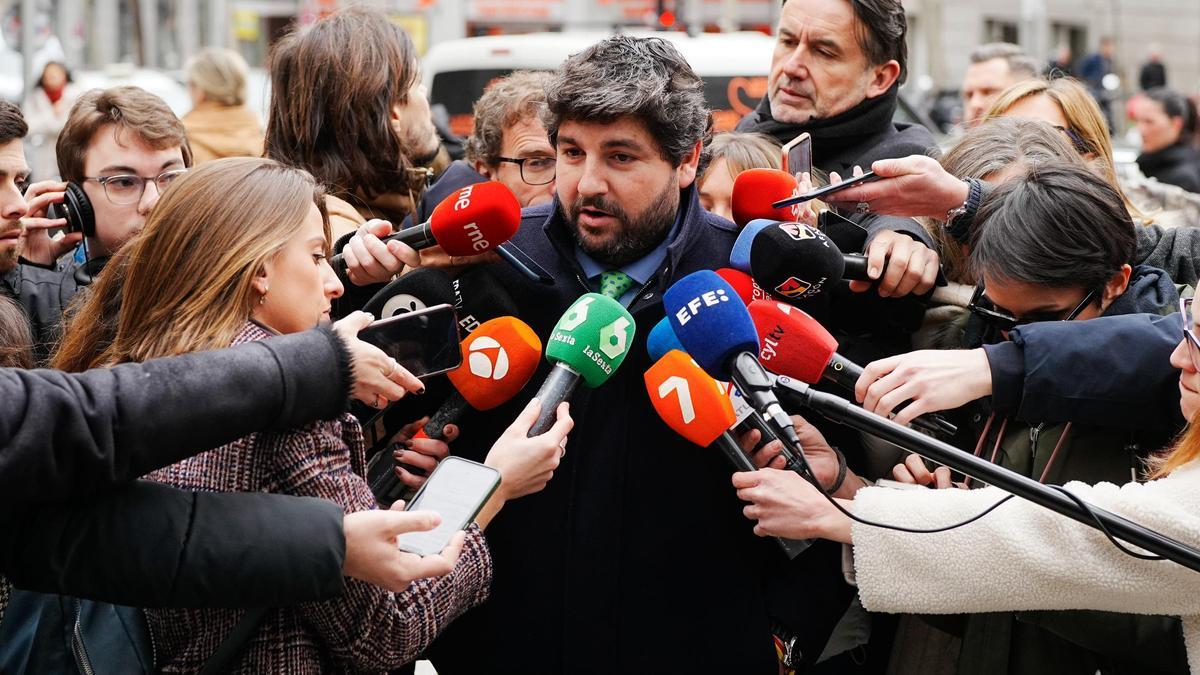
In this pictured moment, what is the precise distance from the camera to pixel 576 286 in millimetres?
3035

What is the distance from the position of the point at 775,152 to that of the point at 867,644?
4.44 feet

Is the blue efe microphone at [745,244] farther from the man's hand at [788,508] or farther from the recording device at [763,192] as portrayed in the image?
the man's hand at [788,508]

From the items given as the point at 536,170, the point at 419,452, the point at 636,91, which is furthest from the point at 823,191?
the point at 536,170

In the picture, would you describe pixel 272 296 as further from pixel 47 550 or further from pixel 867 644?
pixel 867 644

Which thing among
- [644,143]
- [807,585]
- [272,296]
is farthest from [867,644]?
[272,296]

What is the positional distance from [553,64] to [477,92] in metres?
0.59

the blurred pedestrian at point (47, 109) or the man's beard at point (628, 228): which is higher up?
the man's beard at point (628, 228)

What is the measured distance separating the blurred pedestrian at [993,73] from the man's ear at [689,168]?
3.63 meters

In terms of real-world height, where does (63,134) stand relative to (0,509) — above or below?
above


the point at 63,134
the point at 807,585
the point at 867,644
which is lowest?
the point at 867,644

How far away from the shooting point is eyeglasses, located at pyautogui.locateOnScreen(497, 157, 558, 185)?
13.4ft

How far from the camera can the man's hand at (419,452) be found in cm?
287

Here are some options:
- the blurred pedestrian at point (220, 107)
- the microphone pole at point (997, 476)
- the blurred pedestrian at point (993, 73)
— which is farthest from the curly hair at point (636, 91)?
the blurred pedestrian at point (220, 107)

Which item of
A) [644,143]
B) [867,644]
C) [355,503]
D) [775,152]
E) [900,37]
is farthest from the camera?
[900,37]
